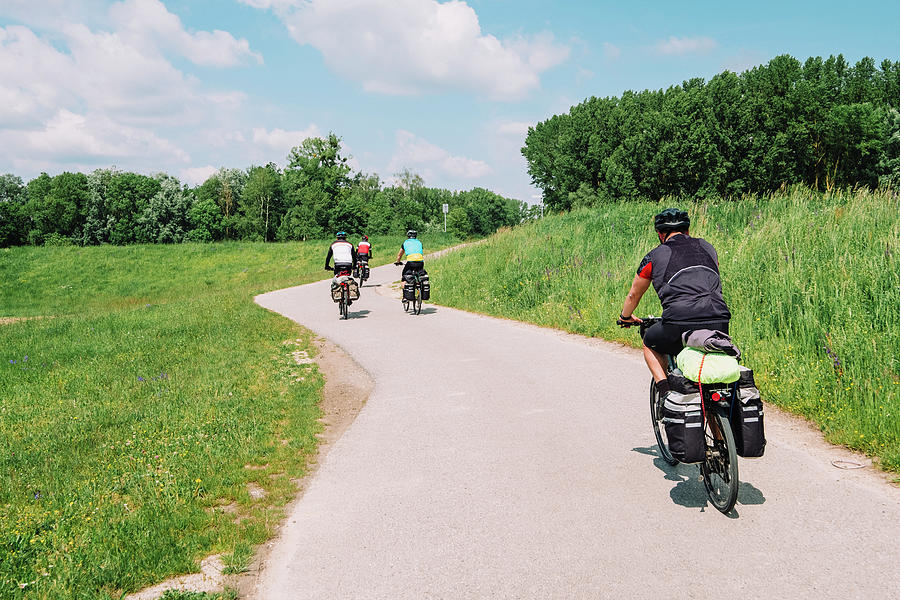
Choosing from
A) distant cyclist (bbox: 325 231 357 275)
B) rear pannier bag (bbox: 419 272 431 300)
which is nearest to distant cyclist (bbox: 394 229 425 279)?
rear pannier bag (bbox: 419 272 431 300)

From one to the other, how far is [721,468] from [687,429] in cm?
40

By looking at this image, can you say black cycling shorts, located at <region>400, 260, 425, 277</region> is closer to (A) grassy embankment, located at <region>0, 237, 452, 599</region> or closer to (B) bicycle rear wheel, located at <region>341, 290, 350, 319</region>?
(B) bicycle rear wheel, located at <region>341, 290, 350, 319</region>

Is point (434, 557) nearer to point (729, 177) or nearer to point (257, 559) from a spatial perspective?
point (257, 559)

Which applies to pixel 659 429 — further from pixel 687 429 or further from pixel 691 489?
pixel 687 429

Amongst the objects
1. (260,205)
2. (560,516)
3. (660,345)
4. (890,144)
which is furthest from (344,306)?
(260,205)

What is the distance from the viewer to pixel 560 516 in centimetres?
405

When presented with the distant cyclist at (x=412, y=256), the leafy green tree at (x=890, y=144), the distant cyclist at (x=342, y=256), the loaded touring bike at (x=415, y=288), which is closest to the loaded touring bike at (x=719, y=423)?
the loaded touring bike at (x=415, y=288)

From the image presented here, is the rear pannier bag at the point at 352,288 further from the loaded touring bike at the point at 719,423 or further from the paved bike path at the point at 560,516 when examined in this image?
the loaded touring bike at the point at 719,423

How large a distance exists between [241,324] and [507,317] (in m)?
6.28

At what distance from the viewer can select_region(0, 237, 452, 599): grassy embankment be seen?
12.8 feet

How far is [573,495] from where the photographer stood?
4395mm

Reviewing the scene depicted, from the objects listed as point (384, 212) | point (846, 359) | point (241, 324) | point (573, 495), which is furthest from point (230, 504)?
point (384, 212)

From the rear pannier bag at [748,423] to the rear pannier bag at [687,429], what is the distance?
0.76 feet

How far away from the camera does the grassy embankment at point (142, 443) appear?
12.8ft
